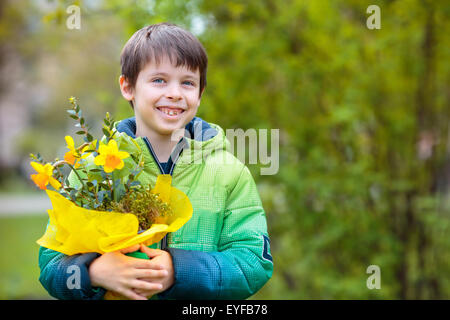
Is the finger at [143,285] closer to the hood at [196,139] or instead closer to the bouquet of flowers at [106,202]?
the bouquet of flowers at [106,202]

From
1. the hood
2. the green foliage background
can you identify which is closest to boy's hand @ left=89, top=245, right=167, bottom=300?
the hood

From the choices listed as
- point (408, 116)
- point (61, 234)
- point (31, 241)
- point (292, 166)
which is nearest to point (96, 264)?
point (61, 234)

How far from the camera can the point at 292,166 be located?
4.53 meters

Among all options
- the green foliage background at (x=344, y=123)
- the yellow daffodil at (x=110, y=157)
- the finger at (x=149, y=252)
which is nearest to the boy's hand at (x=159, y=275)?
the finger at (x=149, y=252)

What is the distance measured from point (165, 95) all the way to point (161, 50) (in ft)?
0.49

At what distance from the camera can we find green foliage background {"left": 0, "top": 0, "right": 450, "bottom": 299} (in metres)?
4.40

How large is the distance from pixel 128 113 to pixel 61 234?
2215 millimetres

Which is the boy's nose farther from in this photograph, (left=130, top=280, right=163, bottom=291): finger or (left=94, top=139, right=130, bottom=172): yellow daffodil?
(left=130, top=280, right=163, bottom=291): finger

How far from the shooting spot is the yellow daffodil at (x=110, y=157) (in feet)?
4.62

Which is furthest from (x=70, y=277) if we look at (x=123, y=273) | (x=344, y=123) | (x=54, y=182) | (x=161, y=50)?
(x=344, y=123)

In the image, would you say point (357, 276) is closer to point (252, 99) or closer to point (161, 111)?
point (252, 99)

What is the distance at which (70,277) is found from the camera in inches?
57.0

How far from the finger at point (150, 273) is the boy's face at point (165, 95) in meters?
0.49

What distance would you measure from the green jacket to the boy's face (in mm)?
76
